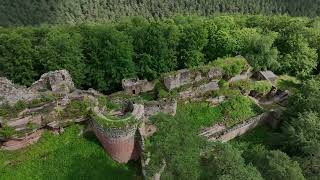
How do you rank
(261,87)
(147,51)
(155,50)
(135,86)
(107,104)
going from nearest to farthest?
1. (107,104)
2. (135,86)
3. (261,87)
4. (155,50)
5. (147,51)

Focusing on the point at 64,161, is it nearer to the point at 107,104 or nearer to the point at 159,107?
the point at 107,104

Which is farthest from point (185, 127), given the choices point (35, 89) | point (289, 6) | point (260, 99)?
point (289, 6)

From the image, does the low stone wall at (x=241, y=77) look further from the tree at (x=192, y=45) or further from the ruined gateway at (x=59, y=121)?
the ruined gateway at (x=59, y=121)

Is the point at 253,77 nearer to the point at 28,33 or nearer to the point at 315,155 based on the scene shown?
the point at 315,155

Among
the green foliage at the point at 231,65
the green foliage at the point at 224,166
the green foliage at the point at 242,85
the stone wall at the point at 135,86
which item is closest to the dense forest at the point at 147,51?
the stone wall at the point at 135,86

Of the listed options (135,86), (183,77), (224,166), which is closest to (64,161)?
(224,166)

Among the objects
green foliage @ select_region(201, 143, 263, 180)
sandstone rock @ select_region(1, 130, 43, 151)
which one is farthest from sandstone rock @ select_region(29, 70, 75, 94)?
green foliage @ select_region(201, 143, 263, 180)
